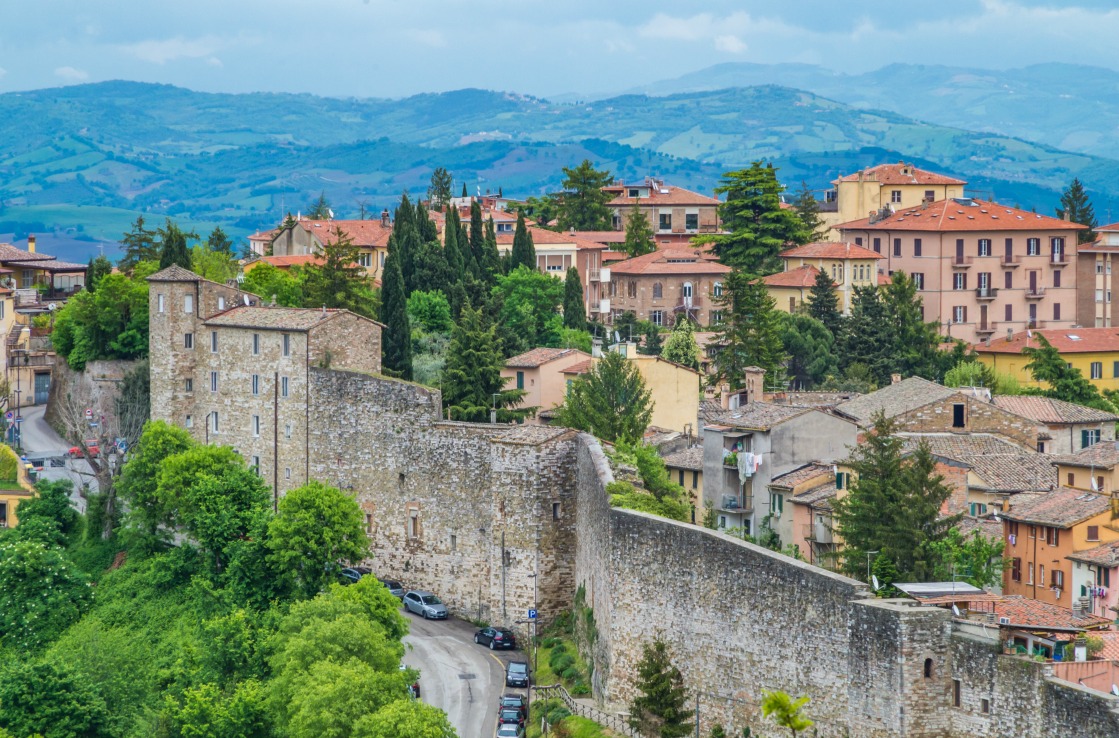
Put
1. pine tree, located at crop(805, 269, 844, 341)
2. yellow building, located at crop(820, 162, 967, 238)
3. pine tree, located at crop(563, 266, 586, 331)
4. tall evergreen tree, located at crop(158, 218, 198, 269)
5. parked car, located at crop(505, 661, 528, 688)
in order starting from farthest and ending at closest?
yellow building, located at crop(820, 162, 967, 238)
pine tree, located at crop(805, 269, 844, 341)
pine tree, located at crop(563, 266, 586, 331)
tall evergreen tree, located at crop(158, 218, 198, 269)
parked car, located at crop(505, 661, 528, 688)

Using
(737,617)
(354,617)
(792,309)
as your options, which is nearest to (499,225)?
(792,309)

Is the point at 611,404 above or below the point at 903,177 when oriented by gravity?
below

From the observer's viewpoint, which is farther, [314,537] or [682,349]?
[682,349]

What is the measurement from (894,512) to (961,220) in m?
59.6

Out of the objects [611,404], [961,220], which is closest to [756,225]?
[961,220]

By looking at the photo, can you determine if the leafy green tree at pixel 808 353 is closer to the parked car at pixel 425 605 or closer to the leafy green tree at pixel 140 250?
the parked car at pixel 425 605

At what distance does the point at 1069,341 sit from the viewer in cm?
9006

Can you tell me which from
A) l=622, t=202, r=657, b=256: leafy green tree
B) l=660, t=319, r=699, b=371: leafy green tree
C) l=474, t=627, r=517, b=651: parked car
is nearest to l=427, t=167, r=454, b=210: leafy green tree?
l=622, t=202, r=657, b=256: leafy green tree

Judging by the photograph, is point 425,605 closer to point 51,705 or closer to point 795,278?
point 51,705

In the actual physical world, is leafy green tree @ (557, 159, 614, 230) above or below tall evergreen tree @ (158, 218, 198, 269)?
above

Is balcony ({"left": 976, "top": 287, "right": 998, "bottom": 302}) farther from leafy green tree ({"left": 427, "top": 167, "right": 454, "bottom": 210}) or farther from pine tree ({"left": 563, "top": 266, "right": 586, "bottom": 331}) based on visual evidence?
leafy green tree ({"left": 427, "top": 167, "right": 454, "bottom": 210})

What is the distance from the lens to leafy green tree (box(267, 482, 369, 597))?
59.9m

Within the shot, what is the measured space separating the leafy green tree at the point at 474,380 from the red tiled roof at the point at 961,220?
4072 cm

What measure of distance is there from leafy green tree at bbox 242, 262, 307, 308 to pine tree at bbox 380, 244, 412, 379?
260 inches
